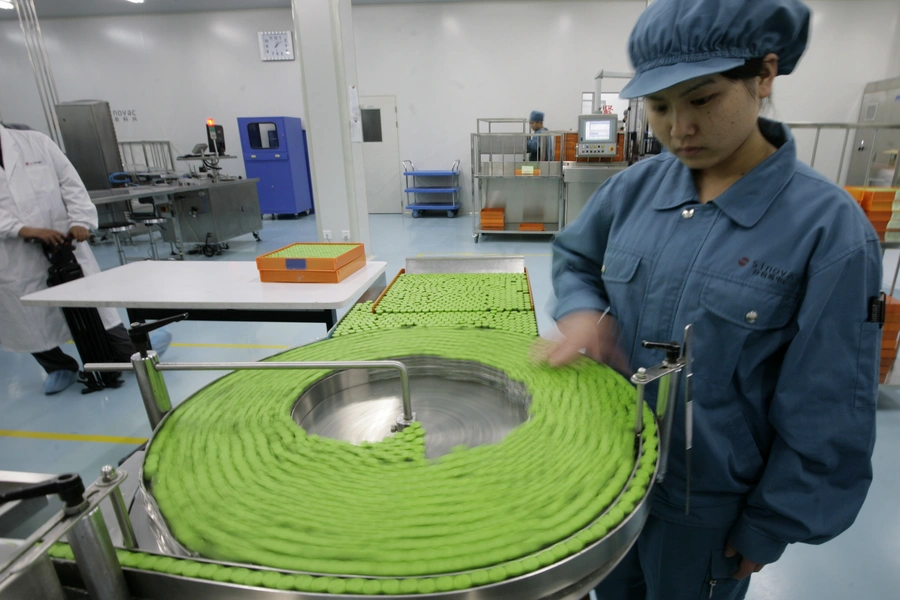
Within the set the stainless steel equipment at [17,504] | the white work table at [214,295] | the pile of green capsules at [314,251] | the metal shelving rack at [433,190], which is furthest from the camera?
the metal shelving rack at [433,190]

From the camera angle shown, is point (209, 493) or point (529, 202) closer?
point (209, 493)

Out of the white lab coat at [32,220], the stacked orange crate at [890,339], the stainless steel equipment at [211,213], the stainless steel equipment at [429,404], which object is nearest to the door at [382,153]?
the stainless steel equipment at [211,213]

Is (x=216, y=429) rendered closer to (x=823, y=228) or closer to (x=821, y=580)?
(x=823, y=228)

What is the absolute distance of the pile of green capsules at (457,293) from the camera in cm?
157

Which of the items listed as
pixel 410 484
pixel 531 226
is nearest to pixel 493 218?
pixel 531 226

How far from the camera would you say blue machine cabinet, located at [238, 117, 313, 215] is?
7.13 meters

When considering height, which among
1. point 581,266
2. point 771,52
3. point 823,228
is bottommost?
point 581,266

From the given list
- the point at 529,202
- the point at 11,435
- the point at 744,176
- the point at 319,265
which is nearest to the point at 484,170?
the point at 529,202

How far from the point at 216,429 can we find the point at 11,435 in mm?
2280

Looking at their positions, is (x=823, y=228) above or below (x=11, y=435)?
above

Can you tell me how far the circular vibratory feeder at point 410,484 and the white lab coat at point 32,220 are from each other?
227 cm

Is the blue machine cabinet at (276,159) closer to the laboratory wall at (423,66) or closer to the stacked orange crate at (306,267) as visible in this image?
the laboratory wall at (423,66)

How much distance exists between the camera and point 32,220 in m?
2.41

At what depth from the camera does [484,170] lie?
221 inches
